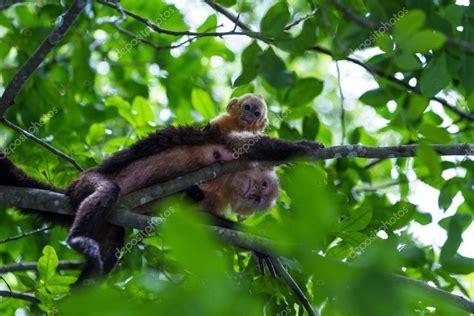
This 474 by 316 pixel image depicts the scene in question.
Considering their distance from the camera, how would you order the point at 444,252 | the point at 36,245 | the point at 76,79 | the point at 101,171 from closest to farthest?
the point at 444,252 < the point at 101,171 < the point at 36,245 < the point at 76,79

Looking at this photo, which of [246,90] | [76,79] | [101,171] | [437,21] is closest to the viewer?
[437,21]

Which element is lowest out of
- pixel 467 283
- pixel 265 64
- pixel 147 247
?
pixel 467 283

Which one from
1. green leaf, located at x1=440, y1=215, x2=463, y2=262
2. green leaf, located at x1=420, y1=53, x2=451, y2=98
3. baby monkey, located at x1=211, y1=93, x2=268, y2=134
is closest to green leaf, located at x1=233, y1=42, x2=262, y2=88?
green leaf, located at x1=420, y1=53, x2=451, y2=98

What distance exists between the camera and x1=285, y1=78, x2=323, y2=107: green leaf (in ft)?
21.3

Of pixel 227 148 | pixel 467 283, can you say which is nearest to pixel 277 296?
pixel 227 148

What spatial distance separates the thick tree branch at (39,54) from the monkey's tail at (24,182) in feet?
2.05

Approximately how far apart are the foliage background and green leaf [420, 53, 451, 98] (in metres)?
0.01

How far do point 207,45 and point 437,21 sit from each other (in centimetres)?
438

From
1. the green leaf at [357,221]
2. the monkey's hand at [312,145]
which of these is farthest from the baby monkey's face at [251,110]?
the green leaf at [357,221]

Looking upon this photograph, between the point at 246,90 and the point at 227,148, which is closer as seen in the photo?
the point at 227,148

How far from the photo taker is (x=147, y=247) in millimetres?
5254

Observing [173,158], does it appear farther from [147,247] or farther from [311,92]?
[311,92]

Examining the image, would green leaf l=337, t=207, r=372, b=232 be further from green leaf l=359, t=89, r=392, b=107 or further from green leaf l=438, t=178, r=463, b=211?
green leaf l=438, t=178, r=463, b=211

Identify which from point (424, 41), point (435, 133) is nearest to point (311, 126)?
point (435, 133)
